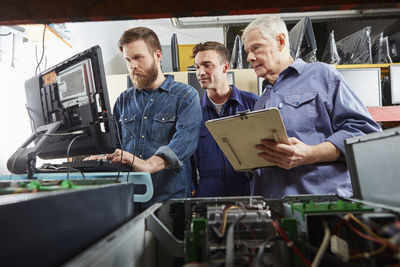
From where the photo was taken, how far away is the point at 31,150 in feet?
3.64

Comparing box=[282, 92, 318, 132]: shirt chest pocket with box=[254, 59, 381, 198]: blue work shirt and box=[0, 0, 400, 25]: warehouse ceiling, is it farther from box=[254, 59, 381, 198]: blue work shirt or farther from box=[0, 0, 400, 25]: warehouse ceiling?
box=[0, 0, 400, 25]: warehouse ceiling

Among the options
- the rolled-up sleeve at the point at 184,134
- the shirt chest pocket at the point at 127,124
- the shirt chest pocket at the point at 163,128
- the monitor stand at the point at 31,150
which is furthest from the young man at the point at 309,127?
the monitor stand at the point at 31,150

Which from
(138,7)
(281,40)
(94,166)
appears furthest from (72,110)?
(281,40)

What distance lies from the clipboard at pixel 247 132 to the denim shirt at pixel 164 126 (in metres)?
0.33

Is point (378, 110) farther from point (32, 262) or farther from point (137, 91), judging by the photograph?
point (32, 262)

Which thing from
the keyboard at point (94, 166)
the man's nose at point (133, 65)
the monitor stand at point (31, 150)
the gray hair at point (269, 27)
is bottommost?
the keyboard at point (94, 166)

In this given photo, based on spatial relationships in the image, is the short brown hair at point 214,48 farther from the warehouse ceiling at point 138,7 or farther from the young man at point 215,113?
the warehouse ceiling at point 138,7

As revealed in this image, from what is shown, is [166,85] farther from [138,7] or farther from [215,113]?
[138,7]

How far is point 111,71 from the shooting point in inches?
118

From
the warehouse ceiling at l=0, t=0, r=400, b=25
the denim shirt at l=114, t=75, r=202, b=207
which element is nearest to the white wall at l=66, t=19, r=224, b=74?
the denim shirt at l=114, t=75, r=202, b=207

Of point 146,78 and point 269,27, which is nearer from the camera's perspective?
point 269,27

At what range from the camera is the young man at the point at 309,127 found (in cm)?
104

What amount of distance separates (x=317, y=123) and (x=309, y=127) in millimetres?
42

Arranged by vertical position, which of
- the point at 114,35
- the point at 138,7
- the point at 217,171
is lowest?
the point at 217,171
